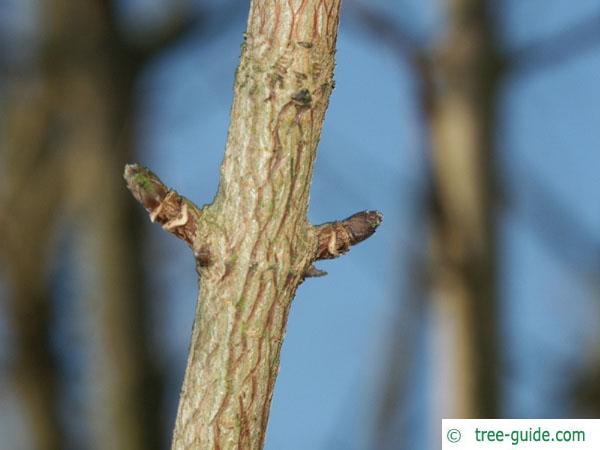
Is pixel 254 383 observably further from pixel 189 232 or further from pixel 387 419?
pixel 387 419

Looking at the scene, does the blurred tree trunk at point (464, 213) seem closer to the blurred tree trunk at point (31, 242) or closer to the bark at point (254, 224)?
the blurred tree trunk at point (31, 242)

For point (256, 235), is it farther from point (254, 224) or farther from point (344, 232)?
point (344, 232)

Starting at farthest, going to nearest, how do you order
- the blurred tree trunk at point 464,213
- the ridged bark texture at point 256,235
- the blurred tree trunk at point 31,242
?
1. the blurred tree trunk at point 31,242
2. the blurred tree trunk at point 464,213
3. the ridged bark texture at point 256,235

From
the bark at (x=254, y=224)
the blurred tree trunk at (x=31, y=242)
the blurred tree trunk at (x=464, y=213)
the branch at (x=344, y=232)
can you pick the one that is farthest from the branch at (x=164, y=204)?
the blurred tree trunk at (x=31, y=242)

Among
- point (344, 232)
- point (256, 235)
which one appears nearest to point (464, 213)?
point (344, 232)

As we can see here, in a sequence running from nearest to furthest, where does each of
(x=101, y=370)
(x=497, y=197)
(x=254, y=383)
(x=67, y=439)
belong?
(x=254, y=383) → (x=497, y=197) → (x=101, y=370) → (x=67, y=439)

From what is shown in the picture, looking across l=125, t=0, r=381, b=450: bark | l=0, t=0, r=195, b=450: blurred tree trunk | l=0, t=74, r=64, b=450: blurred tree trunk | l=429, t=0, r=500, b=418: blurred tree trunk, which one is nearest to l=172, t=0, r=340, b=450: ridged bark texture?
l=125, t=0, r=381, b=450: bark

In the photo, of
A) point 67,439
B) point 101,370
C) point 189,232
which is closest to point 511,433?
point 189,232

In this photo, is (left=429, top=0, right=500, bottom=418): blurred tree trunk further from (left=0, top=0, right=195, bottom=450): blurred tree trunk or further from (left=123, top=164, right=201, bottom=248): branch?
(left=123, top=164, right=201, bottom=248): branch

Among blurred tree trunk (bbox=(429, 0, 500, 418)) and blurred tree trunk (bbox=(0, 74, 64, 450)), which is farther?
blurred tree trunk (bbox=(0, 74, 64, 450))
